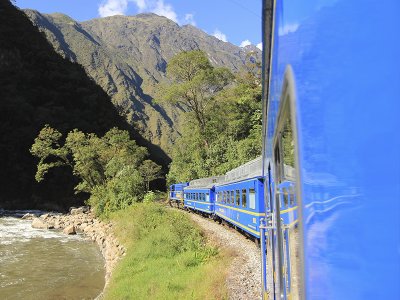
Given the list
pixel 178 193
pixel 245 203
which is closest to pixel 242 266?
pixel 245 203

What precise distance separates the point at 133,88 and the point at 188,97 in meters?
167

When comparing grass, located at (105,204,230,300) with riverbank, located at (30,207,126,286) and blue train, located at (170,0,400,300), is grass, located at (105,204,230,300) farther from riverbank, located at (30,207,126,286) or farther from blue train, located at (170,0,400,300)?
blue train, located at (170,0,400,300)

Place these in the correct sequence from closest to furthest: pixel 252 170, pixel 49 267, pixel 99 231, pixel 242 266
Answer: pixel 242 266 < pixel 252 170 < pixel 49 267 < pixel 99 231

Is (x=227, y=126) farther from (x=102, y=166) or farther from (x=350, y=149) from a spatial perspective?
(x=350, y=149)

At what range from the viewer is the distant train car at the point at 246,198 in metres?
9.94

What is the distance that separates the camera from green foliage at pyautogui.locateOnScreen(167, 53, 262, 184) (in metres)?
32.0

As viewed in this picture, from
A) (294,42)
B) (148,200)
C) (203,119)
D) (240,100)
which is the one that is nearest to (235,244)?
(294,42)

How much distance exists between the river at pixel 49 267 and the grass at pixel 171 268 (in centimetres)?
164

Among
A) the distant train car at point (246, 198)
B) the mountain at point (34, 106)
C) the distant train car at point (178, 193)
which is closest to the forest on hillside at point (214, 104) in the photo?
the distant train car at point (178, 193)

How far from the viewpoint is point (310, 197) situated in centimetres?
101

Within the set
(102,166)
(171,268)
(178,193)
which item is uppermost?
(102,166)

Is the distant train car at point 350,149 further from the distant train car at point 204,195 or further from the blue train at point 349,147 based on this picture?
the distant train car at point 204,195

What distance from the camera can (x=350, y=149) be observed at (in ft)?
2.65

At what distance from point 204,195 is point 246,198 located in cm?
1084
